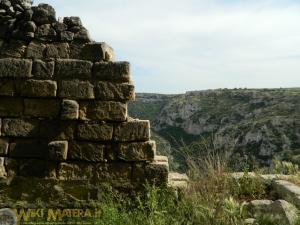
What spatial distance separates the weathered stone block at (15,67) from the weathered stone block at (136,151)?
1696 millimetres

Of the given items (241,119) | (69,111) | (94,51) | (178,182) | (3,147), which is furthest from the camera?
(241,119)

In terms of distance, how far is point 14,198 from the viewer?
6.11 meters

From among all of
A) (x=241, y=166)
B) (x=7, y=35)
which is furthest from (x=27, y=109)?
(x=241, y=166)

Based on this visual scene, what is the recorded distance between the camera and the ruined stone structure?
19.9 ft

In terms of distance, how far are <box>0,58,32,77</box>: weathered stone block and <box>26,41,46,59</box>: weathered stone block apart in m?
0.11

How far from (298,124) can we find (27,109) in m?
48.1

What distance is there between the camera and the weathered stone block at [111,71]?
6141mm

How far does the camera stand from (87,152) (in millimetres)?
6066

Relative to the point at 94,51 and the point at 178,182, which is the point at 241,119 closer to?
the point at 178,182

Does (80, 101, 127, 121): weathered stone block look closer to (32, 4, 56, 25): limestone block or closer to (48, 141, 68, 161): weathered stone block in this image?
(48, 141, 68, 161): weathered stone block

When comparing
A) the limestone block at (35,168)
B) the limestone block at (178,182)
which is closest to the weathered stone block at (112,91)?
the limestone block at (35,168)

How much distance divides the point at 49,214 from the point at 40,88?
5.72 feet

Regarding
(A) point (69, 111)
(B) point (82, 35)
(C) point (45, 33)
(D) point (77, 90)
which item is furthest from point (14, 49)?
(A) point (69, 111)

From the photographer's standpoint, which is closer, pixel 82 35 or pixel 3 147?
pixel 3 147
